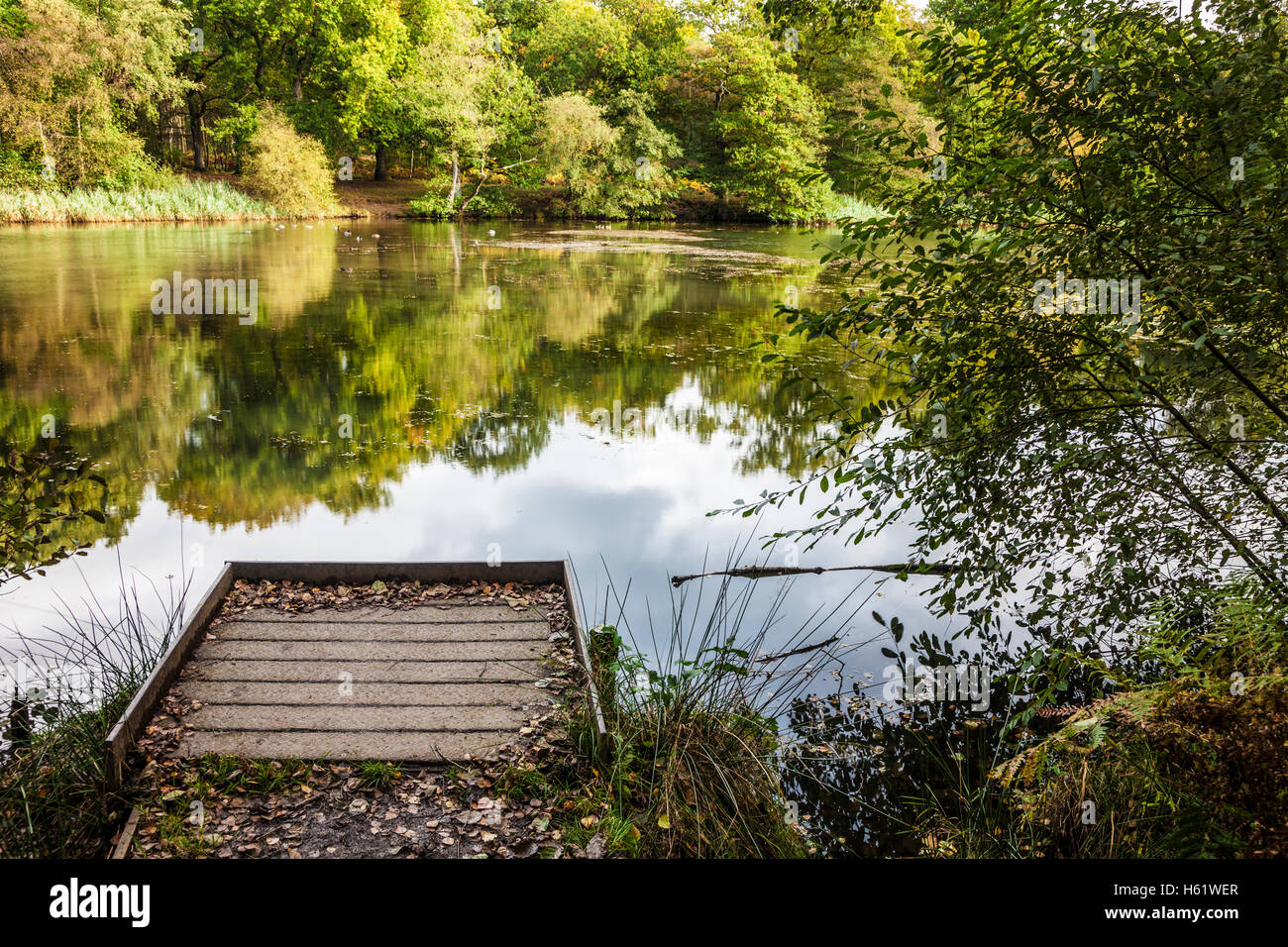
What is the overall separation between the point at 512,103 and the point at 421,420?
27519mm

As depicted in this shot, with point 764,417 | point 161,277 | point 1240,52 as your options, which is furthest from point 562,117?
point 1240,52

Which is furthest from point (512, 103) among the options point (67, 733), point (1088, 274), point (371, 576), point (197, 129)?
point (1088, 274)

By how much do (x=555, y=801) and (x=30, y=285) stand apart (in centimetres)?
1542

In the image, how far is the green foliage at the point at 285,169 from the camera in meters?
28.8

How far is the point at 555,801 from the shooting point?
3.29 m

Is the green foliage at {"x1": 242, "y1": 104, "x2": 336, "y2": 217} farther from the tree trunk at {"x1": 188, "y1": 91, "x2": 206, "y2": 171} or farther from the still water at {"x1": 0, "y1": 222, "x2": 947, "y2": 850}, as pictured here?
the still water at {"x1": 0, "y1": 222, "x2": 947, "y2": 850}

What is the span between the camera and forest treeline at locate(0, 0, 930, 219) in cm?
3070

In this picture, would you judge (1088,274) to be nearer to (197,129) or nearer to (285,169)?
(285,169)

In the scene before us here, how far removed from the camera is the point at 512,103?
108 ft

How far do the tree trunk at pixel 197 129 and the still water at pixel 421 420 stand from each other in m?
15.7

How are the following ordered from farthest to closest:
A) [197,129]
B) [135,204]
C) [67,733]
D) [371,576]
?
[197,129] < [135,204] < [371,576] < [67,733]

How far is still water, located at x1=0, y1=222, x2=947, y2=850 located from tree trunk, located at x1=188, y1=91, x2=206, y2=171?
15.7m

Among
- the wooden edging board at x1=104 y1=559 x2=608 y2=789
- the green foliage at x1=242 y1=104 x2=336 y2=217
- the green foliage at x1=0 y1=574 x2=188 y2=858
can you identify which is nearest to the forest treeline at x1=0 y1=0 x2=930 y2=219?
the green foliage at x1=242 y1=104 x2=336 y2=217

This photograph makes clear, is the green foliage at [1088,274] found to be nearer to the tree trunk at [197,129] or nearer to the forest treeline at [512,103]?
the forest treeline at [512,103]
